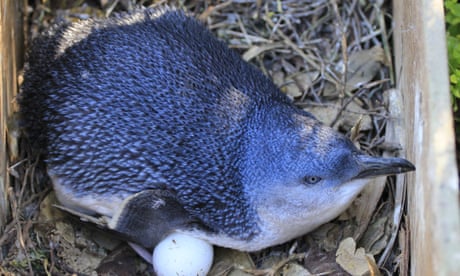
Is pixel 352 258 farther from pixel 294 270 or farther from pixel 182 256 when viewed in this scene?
pixel 182 256

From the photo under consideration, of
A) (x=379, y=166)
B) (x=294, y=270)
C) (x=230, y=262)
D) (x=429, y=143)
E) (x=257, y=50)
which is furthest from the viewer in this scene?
(x=257, y=50)

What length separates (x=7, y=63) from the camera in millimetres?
4477

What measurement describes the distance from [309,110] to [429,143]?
1.65 meters

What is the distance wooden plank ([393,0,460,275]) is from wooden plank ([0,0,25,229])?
2.23m

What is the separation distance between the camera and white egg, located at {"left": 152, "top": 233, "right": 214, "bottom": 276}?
3.99 meters

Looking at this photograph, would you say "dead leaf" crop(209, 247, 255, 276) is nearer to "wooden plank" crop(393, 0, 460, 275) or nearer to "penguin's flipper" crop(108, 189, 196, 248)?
"penguin's flipper" crop(108, 189, 196, 248)

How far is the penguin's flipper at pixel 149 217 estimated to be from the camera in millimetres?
4027

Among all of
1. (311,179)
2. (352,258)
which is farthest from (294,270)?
(311,179)

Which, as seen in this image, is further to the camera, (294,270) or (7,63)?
(7,63)

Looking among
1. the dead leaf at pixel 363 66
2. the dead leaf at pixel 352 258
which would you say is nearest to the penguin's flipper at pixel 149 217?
the dead leaf at pixel 352 258

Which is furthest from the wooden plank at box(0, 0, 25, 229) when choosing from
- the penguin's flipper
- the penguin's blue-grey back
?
the penguin's flipper

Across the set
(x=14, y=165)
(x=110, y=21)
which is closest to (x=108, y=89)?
(x=110, y=21)

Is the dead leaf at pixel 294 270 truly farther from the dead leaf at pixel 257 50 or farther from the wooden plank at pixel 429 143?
the dead leaf at pixel 257 50

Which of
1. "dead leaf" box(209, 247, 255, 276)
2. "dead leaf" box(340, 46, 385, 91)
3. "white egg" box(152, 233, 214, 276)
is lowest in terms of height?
"dead leaf" box(209, 247, 255, 276)
